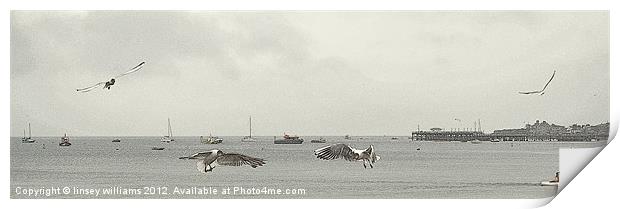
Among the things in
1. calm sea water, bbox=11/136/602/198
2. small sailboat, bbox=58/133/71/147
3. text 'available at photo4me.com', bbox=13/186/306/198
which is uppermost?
small sailboat, bbox=58/133/71/147

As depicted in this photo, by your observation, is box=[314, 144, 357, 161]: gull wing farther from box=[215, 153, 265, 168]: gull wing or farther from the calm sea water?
box=[215, 153, 265, 168]: gull wing

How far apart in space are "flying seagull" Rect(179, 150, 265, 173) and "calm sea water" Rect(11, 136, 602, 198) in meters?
0.01

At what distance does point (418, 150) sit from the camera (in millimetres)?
2625

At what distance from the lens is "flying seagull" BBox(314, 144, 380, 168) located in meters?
2.65

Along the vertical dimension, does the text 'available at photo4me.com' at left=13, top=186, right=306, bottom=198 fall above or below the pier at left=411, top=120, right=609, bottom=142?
below

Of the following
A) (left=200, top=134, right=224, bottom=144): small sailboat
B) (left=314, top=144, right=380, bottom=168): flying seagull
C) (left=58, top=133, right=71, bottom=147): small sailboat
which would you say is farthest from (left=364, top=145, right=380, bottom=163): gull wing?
(left=58, top=133, right=71, bottom=147): small sailboat

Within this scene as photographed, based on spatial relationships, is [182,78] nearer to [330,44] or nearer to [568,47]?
[330,44]

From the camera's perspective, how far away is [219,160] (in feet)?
8.73

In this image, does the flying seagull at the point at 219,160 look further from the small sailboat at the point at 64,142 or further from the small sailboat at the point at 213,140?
the small sailboat at the point at 64,142

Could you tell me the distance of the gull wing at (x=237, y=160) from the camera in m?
2.64

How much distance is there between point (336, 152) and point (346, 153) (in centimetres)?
3

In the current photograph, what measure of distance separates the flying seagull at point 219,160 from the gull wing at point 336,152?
0.16 metres
